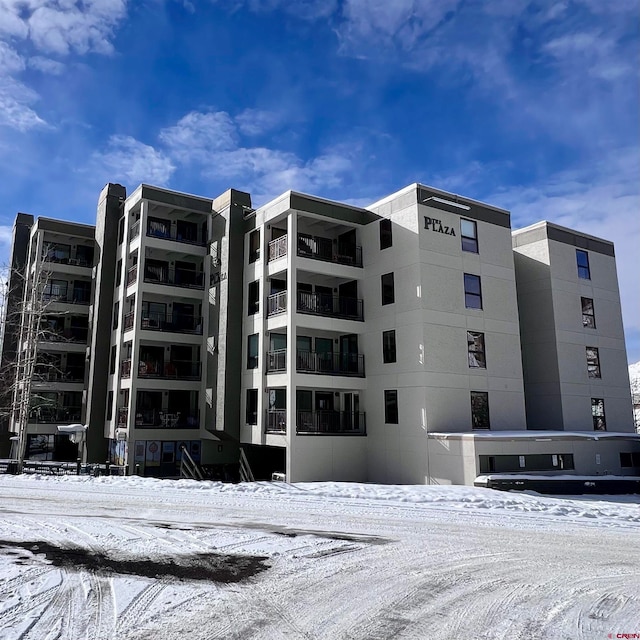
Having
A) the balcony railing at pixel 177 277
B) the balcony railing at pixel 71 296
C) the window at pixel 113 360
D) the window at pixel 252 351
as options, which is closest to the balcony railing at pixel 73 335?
the balcony railing at pixel 71 296

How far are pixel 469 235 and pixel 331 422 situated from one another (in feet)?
36.4

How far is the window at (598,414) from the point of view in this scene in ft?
97.8

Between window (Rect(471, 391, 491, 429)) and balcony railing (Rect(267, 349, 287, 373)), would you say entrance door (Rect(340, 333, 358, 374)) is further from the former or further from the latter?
window (Rect(471, 391, 491, 429))

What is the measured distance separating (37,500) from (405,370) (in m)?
15.1

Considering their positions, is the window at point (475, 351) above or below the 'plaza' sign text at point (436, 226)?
below

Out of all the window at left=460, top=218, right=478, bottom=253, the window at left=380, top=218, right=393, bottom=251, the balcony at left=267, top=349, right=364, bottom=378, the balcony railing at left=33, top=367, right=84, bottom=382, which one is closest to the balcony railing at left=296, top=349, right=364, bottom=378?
the balcony at left=267, top=349, right=364, bottom=378

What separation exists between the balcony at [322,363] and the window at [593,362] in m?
13.0

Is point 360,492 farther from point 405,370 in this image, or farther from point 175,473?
point 175,473

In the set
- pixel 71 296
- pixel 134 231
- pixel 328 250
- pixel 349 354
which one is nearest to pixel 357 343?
pixel 349 354

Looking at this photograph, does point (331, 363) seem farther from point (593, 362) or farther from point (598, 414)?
point (598, 414)

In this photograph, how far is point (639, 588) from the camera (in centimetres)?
865

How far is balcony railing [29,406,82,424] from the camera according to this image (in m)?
35.8

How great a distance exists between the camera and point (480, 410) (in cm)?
2552

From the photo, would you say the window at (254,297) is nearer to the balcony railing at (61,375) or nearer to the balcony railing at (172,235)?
the balcony railing at (172,235)
